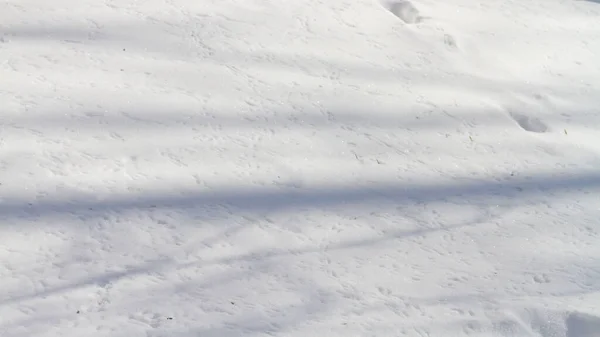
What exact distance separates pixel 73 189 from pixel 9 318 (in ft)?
2.23

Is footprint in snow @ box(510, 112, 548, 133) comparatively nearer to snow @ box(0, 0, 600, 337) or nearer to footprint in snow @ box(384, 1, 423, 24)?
snow @ box(0, 0, 600, 337)

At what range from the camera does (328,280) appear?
9.82 feet

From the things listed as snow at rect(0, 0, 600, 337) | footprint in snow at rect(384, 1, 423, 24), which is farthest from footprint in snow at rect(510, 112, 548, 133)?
footprint in snow at rect(384, 1, 423, 24)

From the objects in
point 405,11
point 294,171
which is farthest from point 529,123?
point 294,171

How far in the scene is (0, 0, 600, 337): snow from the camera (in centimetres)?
286

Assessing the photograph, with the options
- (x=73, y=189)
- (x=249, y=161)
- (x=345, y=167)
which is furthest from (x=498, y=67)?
(x=73, y=189)

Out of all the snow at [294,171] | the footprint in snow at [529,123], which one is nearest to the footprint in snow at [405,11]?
the snow at [294,171]

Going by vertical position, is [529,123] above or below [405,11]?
below

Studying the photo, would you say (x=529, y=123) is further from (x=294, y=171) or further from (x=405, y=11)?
(x=294, y=171)

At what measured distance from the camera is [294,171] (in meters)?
3.50

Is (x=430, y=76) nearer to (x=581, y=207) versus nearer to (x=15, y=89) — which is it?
(x=581, y=207)

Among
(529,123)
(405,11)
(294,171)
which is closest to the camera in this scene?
(294,171)

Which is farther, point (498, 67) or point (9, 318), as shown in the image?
point (498, 67)

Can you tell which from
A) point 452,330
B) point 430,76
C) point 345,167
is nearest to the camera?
point 452,330
